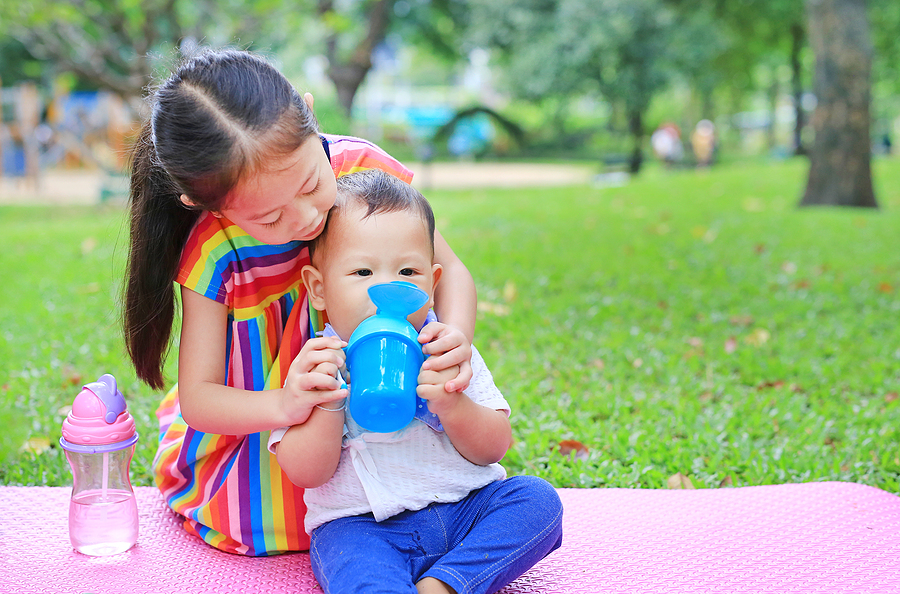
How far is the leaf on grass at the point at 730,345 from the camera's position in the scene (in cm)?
392

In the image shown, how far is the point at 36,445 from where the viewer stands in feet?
9.23

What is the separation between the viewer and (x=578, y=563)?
196 cm

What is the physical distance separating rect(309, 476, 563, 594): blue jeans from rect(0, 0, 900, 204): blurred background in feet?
18.2

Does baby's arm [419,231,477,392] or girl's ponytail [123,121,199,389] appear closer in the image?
baby's arm [419,231,477,392]

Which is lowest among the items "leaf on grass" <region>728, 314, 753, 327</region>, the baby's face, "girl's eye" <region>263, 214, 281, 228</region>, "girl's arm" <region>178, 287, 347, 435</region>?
"leaf on grass" <region>728, 314, 753, 327</region>

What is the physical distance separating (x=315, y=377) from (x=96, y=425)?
24.3 inches

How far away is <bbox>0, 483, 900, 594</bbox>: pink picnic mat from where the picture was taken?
184cm

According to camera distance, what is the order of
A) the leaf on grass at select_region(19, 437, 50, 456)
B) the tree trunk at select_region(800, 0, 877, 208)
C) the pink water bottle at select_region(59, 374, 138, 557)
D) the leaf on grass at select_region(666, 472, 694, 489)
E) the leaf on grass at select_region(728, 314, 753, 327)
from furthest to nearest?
the tree trunk at select_region(800, 0, 877, 208) → the leaf on grass at select_region(728, 314, 753, 327) → the leaf on grass at select_region(19, 437, 50, 456) → the leaf on grass at select_region(666, 472, 694, 489) → the pink water bottle at select_region(59, 374, 138, 557)

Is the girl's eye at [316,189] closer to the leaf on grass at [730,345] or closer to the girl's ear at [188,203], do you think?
the girl's ear at [188,203]

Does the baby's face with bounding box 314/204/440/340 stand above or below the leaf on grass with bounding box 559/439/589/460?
above

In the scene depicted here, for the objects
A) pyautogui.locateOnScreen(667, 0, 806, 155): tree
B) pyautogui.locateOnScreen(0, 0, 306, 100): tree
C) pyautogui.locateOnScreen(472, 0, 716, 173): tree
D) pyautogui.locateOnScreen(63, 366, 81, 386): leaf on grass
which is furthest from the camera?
pyautogui.locateOnScreen(667, 0, 806, 155): tree

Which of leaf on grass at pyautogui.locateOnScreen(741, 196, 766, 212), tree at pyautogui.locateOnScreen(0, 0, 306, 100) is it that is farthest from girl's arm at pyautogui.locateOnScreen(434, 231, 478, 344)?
leaf on grass at pyautogui.locateOnScreen(741, 196, 766, 212)

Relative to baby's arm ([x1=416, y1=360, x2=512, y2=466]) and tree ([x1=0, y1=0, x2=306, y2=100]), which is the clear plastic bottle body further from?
tree ([x1=0, y1=0, x2=306, y2=100])

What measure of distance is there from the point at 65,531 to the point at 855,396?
297 cm
